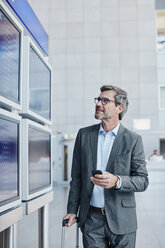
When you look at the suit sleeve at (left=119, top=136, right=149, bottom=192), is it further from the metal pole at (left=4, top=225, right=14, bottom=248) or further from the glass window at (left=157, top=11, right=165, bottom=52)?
the glass window at (left=157, top=11, right=165, bottom=52)

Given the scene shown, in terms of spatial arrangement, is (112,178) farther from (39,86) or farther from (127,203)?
(39,86)

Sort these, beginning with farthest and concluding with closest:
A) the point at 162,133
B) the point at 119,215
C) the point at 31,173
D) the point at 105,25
→ the point at 105,25, the point at 162,133, the point at 31,173, the point at 119,215

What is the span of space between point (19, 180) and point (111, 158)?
0.79m

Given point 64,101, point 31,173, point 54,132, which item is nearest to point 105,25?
point 64,101

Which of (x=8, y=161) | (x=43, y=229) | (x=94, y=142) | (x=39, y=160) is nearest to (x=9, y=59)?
(x=8, y=161)

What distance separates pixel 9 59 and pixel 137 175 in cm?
134

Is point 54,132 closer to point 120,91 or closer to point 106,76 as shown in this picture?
point 106,76

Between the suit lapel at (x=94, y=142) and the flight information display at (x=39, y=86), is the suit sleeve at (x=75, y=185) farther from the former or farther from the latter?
the flight information display at (x=39, y=86)

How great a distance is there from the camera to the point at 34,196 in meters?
3.06

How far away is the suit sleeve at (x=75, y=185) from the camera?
253 centimetres

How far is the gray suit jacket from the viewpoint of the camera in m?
2.34

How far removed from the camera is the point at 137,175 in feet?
7.92

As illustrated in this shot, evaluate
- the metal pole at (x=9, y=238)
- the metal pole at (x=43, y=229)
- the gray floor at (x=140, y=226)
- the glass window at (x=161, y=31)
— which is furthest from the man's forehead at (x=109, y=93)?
the glass window at (x=161, y=31)

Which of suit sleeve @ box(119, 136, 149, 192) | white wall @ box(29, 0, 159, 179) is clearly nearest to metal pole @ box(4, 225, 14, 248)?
suit sleeve @ box(119, 136, 149, 192)
